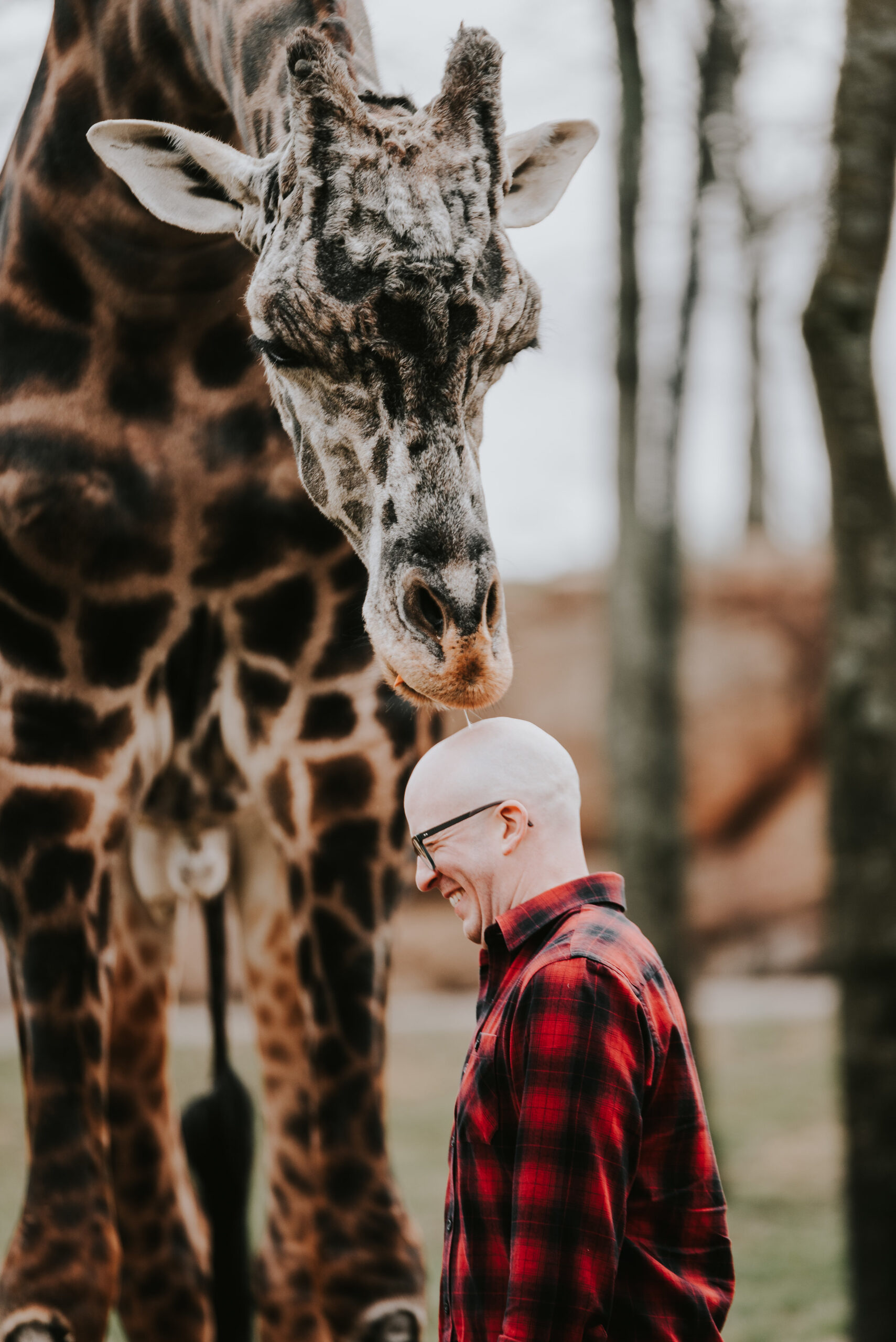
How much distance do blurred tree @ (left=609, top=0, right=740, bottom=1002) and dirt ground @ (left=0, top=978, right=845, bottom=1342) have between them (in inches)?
32.4

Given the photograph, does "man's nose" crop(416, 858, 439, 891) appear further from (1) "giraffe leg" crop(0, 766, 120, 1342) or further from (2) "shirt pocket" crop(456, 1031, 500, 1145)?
(1) "giraffe leg" crop(0, 766, 120, 1342)

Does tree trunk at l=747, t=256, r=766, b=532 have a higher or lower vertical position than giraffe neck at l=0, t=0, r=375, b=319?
higher

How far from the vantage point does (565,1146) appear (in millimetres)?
1585

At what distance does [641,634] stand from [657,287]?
5.75ft

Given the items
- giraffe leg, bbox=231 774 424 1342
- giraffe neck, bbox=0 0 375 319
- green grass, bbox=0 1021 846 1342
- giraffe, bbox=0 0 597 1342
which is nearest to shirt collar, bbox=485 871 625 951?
giraffe, bbox=0 0 597 1342

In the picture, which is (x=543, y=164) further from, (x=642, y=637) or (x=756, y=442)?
(x=756, y=442)

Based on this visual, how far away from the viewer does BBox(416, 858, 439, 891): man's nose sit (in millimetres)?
1897

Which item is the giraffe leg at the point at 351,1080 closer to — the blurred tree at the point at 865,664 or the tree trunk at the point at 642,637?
the blurred tree at the point at 865,664

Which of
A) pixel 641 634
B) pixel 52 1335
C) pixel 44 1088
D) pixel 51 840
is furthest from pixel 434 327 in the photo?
pixel 641 634

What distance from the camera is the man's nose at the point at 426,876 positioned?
6.23 feet

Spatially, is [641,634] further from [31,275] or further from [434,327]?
[434,327]

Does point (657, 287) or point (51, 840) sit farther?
point (657, 287)

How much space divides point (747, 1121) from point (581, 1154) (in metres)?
7.05

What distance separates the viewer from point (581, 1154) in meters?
1.58
